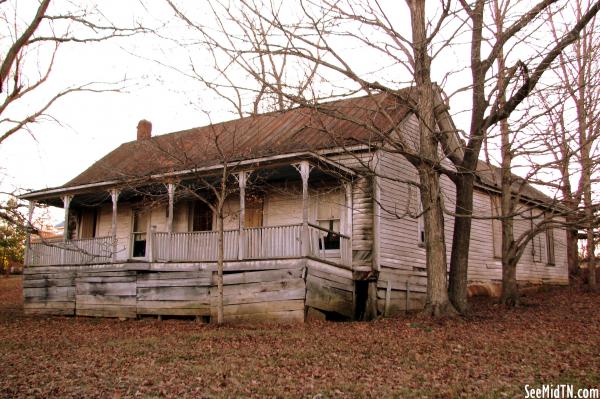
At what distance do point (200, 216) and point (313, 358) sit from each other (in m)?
11.1

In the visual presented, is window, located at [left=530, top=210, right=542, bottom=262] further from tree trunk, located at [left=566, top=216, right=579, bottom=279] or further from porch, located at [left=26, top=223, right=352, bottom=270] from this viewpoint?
porch, located at [left=26, top=223, right=352, bottom=270]

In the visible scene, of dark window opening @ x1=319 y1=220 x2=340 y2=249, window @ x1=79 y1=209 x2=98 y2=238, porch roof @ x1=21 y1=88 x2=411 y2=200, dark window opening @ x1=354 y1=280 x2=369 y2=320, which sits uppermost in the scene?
porch roof @ x1=21 y1=88 x2=411 y2=200

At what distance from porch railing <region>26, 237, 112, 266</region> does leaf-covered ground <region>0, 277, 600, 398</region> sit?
3818 millimetres

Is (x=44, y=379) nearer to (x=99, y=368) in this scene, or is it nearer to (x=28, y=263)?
(x=99, y=368)

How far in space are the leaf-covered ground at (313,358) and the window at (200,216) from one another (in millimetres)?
5218

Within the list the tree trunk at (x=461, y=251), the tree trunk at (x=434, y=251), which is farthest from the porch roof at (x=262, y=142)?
the tree trunk at (x=461, y=251)

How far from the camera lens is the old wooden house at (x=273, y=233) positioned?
14336mm

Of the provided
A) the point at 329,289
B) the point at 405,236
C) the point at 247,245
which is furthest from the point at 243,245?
the point at 405,236

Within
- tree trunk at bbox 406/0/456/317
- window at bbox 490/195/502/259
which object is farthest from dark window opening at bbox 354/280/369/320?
window at bbox 490/195/502/259

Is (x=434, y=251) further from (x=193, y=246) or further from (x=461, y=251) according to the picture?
(x=193, y=246)

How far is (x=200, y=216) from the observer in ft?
64.9

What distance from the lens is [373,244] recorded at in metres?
15.8

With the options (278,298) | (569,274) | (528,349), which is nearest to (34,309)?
(278,298)

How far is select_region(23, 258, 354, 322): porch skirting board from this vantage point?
14156mm
